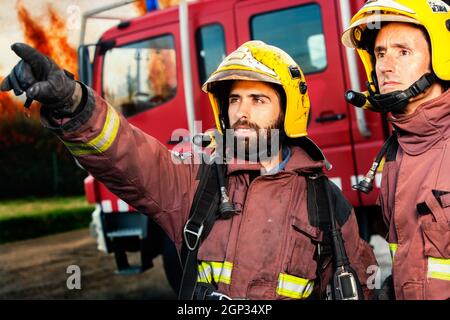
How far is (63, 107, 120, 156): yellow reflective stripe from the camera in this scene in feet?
5.93

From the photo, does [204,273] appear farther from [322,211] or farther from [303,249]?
[322,211]

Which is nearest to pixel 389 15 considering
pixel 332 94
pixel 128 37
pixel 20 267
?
pixel 332 94

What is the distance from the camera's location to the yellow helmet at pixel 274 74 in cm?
Answer: 226

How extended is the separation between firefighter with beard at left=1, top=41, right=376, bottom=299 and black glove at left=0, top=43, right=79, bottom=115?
0.18ft

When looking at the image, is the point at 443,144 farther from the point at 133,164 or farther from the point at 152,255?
the point at 152,255

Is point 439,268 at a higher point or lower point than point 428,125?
lower

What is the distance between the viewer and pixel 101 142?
1823 mm

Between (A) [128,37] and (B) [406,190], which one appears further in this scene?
(A) [128,37]

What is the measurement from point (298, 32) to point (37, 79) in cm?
305

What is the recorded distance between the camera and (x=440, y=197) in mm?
1884

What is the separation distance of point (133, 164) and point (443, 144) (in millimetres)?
1069

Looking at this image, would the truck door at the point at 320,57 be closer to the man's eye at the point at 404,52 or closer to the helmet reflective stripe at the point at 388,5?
the helmet reflective stripe at the point at 388,5

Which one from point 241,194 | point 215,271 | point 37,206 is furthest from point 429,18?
point 37,206

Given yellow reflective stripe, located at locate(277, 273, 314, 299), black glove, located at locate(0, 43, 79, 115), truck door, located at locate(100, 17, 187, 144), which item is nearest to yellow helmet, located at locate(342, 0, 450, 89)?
yellow reflective stripe, located at locate(277, 273, 314, 299)
